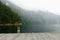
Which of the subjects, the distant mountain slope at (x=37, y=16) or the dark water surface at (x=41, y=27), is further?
the dark water surface at (x=41, y=27)

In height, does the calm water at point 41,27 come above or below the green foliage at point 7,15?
below

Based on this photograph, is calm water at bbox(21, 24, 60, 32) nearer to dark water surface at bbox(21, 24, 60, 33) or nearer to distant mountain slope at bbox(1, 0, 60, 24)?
dark water surface at bbox(21, 24, 60, 33)

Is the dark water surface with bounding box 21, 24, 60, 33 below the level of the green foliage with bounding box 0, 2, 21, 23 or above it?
below

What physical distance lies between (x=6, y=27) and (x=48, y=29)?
1993 millimetres

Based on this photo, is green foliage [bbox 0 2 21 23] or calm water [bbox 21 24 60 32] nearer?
green foliage [bbox 0 2 21 23]

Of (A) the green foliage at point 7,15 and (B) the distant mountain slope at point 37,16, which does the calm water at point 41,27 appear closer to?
(B) the distant mountain slope at point 37,16

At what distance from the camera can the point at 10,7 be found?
668cm

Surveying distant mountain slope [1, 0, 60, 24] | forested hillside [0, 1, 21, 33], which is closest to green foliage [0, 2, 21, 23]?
forested hillside [0, 1, 21, 33]

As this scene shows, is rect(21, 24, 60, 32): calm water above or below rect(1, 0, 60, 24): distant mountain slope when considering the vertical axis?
→ below

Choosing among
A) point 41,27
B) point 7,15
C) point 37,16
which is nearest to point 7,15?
point 7,15

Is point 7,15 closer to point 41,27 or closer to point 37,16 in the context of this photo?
point 37,16

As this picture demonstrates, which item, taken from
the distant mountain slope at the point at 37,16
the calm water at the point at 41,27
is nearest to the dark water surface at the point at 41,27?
the calm water at the point at 41,27

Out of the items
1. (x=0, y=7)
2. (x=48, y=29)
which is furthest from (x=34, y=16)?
(x=0, y=7)

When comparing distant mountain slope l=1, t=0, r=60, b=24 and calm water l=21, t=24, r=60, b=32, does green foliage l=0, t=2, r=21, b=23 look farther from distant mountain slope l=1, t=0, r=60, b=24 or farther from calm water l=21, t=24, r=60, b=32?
calm water l=21, t=24, r=60, b=32
